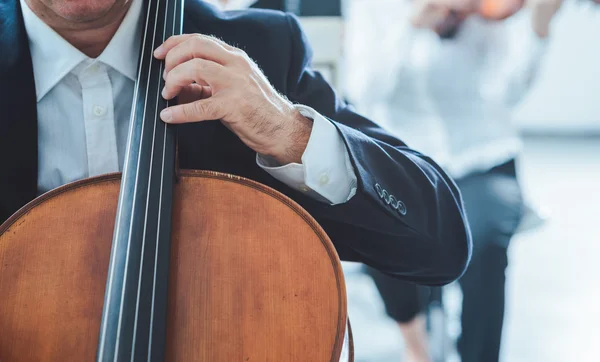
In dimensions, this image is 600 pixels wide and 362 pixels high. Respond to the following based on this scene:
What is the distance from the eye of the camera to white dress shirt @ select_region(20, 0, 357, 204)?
825mm

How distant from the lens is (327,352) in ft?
1.97

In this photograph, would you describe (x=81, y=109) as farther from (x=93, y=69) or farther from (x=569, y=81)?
(x=569, y=81)

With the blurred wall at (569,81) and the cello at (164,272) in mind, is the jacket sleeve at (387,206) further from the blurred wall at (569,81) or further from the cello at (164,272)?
the blurred wall at (569,81)

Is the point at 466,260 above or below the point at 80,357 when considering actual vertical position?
above

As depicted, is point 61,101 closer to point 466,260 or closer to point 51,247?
point 51,247

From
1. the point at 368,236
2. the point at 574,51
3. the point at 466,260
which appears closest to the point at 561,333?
the point at 466,260

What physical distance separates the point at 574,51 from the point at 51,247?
13.8 ft

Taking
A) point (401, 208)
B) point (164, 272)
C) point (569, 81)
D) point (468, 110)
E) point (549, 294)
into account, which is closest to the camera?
point (164, 272)

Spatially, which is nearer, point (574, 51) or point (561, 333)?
point (561, 333)

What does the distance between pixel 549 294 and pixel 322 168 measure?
72.1 inches

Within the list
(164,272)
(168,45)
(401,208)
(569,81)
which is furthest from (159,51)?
(569,81)

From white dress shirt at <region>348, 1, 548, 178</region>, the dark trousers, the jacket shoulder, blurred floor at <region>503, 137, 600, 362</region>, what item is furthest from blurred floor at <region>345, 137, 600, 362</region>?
the jacket shoulder

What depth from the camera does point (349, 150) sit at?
78 cm

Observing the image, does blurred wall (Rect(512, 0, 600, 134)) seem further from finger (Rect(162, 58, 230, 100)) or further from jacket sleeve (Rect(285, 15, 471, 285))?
finger (Rect(162, 58, 230, 100))
